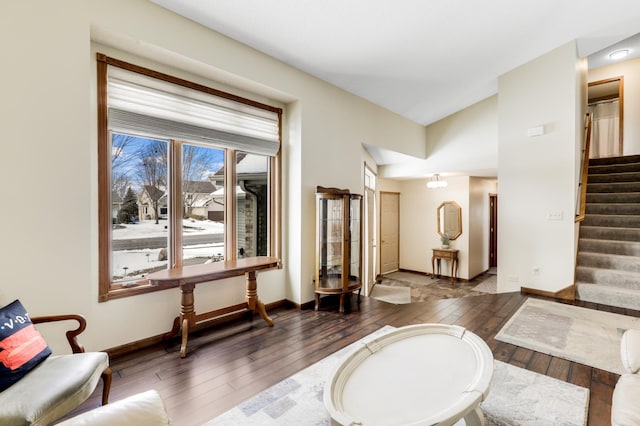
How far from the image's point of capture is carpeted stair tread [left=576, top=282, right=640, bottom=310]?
3.55m

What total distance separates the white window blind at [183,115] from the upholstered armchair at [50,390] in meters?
1.71

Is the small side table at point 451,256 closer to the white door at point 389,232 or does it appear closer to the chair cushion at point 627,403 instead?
the white door at point 389,232

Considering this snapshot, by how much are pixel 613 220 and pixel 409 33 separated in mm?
4409

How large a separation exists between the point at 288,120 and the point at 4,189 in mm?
Answer: 2710

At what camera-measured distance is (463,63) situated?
3.94 m

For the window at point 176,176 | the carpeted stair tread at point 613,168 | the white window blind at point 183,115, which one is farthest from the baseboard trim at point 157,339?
the carpeted stair tread at point 613,168

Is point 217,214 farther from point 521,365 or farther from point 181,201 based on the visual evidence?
point 521,365

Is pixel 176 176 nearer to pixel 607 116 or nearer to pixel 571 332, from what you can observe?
pixel 571 332

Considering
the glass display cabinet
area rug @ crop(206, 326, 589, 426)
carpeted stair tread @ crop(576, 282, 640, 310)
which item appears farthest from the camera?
the glass display cabinet

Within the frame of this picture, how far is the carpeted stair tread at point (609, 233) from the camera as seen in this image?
4266 millimetres

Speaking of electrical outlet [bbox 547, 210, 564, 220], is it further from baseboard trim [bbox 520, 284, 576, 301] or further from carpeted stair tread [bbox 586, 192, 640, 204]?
carpeted stair tread [bbox 586, 192, 640, 204]

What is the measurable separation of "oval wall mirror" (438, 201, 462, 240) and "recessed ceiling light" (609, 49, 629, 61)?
369cm

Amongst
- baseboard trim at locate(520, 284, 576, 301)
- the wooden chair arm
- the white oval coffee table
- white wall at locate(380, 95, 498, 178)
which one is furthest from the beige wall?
the wooden chair arm

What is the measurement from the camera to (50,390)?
142 cm
